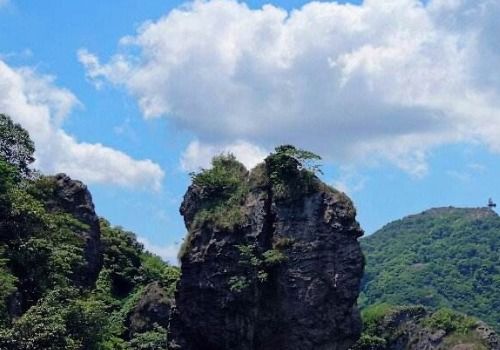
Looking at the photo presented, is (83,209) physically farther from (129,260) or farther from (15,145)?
(129,260)

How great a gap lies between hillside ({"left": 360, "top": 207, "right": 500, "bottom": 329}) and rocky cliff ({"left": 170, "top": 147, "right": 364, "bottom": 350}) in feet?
219

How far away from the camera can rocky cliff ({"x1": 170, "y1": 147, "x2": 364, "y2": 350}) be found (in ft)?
108

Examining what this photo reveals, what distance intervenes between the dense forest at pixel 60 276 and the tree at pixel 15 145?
52mm

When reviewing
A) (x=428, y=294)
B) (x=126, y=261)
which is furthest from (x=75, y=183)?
(x=428, y=294)

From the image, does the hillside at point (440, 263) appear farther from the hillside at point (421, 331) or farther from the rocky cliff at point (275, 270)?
the rocky cliff at point (275, 270)

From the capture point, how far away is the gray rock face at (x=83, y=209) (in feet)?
126

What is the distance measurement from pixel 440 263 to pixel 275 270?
3660 inches

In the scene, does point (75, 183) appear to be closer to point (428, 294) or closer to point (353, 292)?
point (353, 292)

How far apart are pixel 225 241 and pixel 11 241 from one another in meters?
9.14

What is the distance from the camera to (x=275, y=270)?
109 ft

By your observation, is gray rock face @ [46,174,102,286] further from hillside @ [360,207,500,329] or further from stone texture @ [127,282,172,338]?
hillside @ [360,207,500,329]

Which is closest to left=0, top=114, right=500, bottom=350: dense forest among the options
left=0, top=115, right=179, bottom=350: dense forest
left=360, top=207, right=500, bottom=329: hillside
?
left=0, top=115, right=179, bottom=350: dense forest

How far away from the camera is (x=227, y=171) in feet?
120

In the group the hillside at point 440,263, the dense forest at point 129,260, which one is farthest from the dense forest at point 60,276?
the hillside at point 440,263
